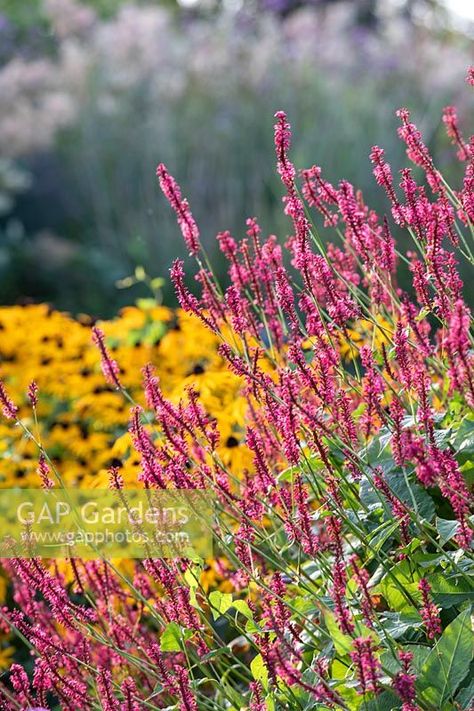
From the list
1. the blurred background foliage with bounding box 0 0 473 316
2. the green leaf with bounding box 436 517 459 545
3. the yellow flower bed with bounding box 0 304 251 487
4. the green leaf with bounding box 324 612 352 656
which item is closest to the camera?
the green leaf with bounding box 324 612 352 656

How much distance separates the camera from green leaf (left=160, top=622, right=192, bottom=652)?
6.49 ft

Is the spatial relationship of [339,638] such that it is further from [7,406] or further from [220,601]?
[7,406]

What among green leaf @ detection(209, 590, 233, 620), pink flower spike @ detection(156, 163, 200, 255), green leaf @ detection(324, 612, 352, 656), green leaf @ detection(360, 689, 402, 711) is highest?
pink flower spike @ detection(156, 163, 200, 255)

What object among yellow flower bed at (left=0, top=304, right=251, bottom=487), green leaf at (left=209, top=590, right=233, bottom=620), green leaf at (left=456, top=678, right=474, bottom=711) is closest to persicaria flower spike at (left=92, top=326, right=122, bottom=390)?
green leaf at (left=209, top=590, right=233, bottom=620)

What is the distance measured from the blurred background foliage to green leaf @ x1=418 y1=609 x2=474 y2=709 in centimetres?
664

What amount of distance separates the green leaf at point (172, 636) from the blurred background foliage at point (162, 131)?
643 cm

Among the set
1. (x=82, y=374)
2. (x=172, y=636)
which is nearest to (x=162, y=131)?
(x=82, y=374)

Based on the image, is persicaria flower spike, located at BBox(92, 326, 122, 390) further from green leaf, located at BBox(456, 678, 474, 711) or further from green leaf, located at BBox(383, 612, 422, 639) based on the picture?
green leaf, located at BBox(456, 678, 474, 711)

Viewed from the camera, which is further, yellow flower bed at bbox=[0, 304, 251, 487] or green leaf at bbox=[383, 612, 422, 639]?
yellow flower bed at bbox=[0, 304, 251, 487]

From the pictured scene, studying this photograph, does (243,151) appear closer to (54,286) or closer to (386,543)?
(54,286)

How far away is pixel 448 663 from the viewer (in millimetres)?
1739

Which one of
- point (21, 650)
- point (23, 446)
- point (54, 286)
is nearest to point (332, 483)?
point (21, 650)

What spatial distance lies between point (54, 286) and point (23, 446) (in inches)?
207

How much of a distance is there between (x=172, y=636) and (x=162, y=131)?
894 centimetres
